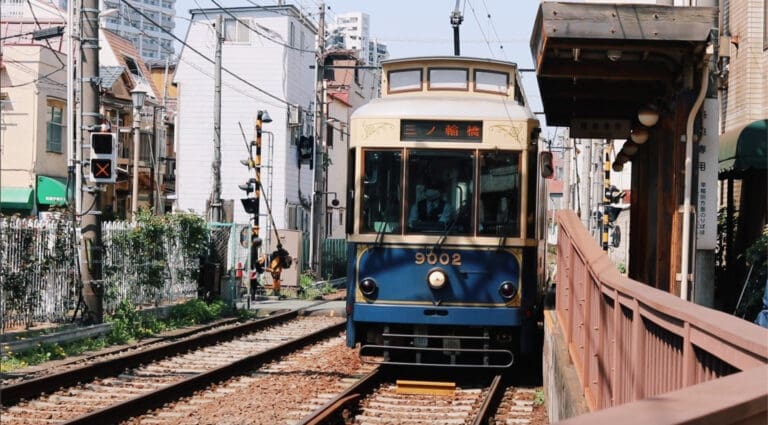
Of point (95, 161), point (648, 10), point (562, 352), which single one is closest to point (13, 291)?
point (95, 161)

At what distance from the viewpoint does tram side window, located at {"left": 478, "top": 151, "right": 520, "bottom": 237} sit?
36.0 feet

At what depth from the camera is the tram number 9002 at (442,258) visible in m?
10.9

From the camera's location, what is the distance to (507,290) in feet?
35.9

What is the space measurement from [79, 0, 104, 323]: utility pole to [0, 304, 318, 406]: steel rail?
6.37ft

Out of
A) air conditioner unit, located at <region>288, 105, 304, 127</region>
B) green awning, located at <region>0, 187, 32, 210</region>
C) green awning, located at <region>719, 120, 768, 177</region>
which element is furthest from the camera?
air conditioner unit, located at <region>288, 105, 304, 127</region>

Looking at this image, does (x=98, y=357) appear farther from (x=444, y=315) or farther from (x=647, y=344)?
(x=647, y=344)

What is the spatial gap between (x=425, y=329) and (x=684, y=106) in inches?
148

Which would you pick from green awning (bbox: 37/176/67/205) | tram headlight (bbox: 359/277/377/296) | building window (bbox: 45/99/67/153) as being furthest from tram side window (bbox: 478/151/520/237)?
building window (bbox: 45/99/67/153)

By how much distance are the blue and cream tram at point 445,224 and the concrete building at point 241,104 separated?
99.8 feet

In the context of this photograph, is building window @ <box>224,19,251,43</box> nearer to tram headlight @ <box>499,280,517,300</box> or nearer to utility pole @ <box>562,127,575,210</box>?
utility pole @ <box>562,127,575,210</box>

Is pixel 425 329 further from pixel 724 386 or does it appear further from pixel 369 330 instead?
pixel 724 386

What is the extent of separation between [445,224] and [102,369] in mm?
4467

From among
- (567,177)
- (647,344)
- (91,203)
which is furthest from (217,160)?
(647,344)

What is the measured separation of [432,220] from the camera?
36.2 ft
